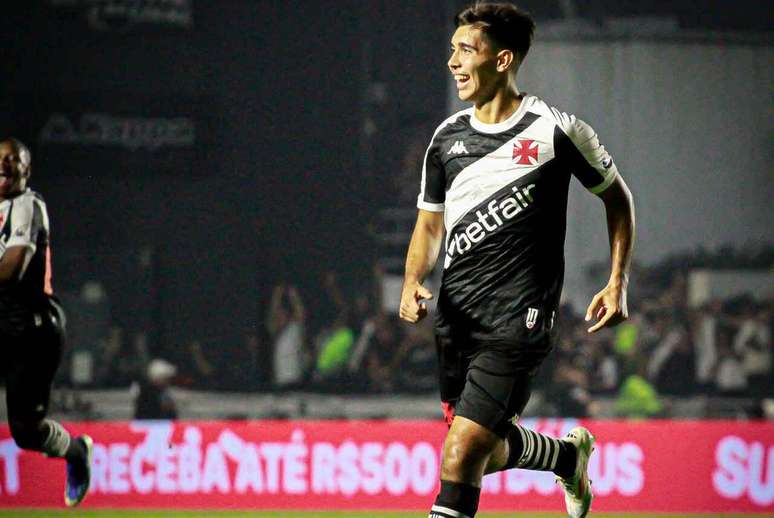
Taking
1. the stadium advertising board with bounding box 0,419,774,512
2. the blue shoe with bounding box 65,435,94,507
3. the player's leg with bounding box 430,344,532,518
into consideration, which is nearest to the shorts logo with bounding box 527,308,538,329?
the player's leg with bounding box 430,344,532,518

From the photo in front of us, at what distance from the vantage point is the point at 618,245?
469 cm

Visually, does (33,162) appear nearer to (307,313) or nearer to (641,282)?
(307,313)

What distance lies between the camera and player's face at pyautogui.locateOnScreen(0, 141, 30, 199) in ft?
20.7

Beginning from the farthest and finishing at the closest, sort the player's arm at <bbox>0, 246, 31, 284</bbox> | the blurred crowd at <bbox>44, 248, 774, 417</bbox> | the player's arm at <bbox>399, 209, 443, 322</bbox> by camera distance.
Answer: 1. the blurred crowd at <bbox>44, 248, 774, 417</bbox>
2. the player's arm at <bbox>0, 246, 31, 284</bbox>
3. the player's arm at <bbox>399, 209, 443, 322</bbox>

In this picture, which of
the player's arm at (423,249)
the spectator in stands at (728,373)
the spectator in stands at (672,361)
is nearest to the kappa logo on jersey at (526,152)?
the player's arm at (423,249)

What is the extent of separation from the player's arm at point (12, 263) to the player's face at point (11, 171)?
32 centimetres

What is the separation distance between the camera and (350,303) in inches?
430

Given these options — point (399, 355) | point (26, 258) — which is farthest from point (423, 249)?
point (399, 355)

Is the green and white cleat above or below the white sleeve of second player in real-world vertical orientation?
below

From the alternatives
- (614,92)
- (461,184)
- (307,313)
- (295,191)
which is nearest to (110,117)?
(295,191)

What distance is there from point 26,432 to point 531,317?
297cm

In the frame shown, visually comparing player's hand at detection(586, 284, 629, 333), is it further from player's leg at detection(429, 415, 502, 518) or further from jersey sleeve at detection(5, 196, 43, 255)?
jersey sleeve at detection(5, 196, 43, 255)

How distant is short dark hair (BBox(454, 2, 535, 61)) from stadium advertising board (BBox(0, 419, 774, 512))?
4.18 m

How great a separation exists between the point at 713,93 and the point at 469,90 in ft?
23.8
